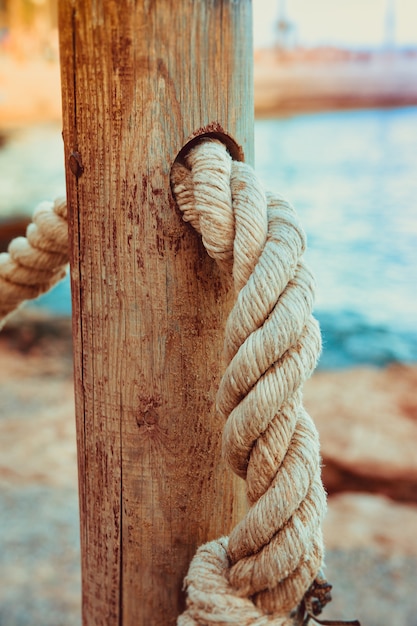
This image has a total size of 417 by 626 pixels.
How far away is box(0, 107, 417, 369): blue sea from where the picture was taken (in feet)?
19.9

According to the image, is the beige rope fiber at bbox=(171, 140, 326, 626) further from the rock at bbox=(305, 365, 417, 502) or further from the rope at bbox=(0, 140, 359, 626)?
the rock at bbox=(305, 365, 417, 502)

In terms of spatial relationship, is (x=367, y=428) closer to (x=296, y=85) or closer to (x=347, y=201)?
(x=347, y=201)

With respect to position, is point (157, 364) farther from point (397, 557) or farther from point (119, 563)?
point (397, 557)

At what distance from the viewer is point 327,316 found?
244 inches

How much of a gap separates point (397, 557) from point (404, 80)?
6943 mm

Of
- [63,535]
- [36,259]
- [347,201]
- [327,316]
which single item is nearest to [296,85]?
[347,201]

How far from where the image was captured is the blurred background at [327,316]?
289cm

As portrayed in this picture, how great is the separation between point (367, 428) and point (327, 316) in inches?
89.6

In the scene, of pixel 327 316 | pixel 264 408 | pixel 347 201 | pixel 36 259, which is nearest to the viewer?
pixel 264 408

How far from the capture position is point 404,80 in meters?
8.38

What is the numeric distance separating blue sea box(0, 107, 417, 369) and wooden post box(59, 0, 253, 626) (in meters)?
4.34

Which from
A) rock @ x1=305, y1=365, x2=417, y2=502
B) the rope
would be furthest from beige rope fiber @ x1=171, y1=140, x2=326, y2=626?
rock @ x1=305, y1=365, x2=417, y2=502

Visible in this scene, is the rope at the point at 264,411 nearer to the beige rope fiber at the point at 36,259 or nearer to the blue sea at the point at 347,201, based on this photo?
the beige rope fiber at the point at 36,259

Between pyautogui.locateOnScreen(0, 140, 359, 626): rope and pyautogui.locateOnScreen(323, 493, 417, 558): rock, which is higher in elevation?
pyautogui.locateOnScreen(323, 493, 417, 558): rock
